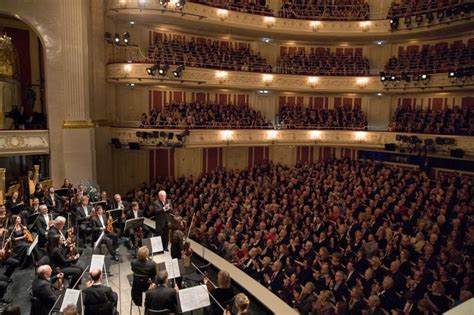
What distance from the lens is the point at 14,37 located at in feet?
49.8

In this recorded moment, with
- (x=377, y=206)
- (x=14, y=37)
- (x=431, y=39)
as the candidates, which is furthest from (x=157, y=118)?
(x=431, y=39)

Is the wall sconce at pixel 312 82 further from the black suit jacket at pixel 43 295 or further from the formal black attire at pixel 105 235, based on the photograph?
the black suit jacket at pixel 43 295

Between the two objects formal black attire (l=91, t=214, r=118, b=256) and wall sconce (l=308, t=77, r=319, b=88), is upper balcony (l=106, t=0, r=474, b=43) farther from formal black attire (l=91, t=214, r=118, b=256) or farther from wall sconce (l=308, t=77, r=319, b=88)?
formal black attire (l=91, t=214, r=118, b=256)

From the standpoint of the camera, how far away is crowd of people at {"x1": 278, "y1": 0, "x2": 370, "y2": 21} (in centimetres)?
1972

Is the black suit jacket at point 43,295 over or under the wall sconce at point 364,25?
under

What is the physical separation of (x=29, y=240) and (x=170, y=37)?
1339 centimetres

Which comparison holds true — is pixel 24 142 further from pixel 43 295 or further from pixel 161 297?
pixel 161 297

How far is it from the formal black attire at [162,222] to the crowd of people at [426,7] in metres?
15.4

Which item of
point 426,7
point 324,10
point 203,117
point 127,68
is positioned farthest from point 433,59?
point 127,68

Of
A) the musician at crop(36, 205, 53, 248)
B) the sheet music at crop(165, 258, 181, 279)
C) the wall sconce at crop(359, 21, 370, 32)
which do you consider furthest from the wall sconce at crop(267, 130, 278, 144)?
the sheet music at crop(165, 258, 181, 279)

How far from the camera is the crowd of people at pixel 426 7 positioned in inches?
624

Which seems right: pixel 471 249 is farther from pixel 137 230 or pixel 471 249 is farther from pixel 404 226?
pixel 137 230

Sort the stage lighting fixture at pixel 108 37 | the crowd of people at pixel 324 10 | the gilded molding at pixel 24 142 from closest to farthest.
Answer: the gilded molding at pixel 24 142, the stage lighting fixture at pixel 108 37, the crowd of people at pixel 324 10

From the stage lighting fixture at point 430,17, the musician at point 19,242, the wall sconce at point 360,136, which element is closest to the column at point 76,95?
the musician at point 19,242
